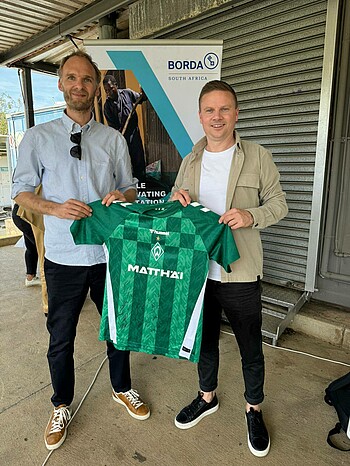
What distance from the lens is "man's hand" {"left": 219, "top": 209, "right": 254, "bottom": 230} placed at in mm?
1352

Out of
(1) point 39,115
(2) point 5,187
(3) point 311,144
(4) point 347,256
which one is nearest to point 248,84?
(3) point 311,144

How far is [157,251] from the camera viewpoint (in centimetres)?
156

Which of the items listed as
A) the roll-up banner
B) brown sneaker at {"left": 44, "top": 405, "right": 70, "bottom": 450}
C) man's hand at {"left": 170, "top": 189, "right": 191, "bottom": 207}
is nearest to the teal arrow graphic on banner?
the roll-up banner

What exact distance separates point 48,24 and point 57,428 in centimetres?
448

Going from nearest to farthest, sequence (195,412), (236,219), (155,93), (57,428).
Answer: (236,219) → (57,428) → (195,412) → (155,93)

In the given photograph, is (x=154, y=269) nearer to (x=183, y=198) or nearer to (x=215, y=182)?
(x=183, y=198)

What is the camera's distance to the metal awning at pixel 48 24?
364cm

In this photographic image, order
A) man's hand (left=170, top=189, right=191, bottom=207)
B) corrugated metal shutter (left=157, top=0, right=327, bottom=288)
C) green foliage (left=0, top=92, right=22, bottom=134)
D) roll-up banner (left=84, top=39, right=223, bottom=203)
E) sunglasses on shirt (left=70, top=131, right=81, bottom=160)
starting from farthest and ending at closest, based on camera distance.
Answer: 1. green foliage (left=0, top=92, right=22, bottom=134)
2. corrugated metal shutter (left=157, top=0, right=327, bottom=288)
3. roll-up banner (left=84, top=39, right=223, bottom=203)
4. sunglasses on shirt (left=70, top=131, right=81, bottom=160)
5. man's hand (left=170, top=189, right=191, bottom=207)

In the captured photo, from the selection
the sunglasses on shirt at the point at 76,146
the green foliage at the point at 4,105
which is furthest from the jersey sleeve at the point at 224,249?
the green foliage at the point at 4,105

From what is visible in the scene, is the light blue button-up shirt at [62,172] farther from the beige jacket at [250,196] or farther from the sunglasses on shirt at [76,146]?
the beige jacket at [250,196]

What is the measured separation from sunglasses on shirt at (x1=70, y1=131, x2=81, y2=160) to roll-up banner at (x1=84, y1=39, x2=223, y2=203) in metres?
1.11

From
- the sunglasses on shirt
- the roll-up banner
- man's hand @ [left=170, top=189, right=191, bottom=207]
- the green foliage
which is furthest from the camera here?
the green foliage

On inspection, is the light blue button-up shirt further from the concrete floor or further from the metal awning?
the metal awning

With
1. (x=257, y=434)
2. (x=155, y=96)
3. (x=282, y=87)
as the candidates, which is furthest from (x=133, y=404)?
(x=282, y=87)
